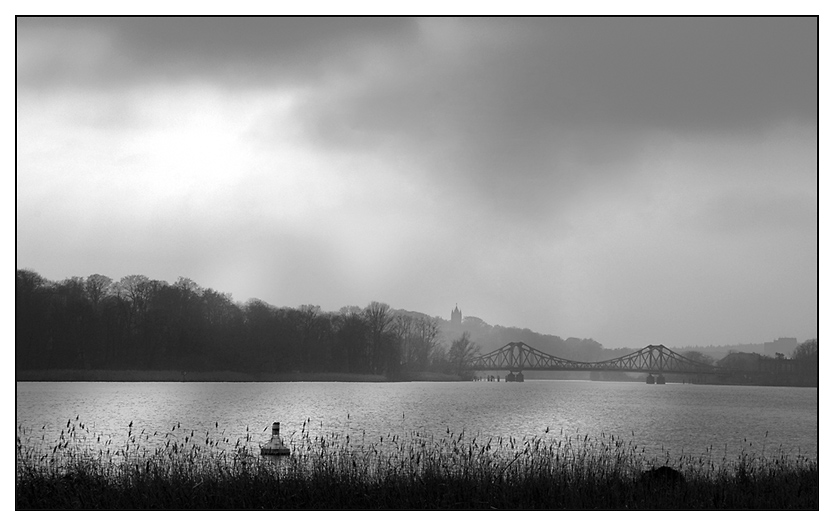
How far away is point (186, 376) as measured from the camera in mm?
39594

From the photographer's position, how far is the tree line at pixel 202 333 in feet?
91.3

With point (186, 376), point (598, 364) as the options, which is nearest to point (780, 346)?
point (186, 376)

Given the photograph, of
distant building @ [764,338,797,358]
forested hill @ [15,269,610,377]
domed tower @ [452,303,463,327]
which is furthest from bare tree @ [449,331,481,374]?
distant building @ [764,338,797,358]

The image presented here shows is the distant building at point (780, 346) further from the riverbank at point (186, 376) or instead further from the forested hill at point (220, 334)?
the riverbank at point (186, 376)

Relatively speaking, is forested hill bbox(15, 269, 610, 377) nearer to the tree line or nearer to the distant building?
the tree line

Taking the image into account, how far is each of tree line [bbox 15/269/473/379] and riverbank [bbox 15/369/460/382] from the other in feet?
1.12

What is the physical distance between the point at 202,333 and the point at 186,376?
2.37m

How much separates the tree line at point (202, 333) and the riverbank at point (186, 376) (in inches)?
13.5

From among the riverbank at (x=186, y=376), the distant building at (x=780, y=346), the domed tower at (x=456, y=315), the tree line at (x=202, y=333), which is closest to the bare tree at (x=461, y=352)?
the tree line at (x=202, y=333)

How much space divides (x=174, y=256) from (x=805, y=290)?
11.5m

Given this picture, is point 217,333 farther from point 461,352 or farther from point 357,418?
point 461,352

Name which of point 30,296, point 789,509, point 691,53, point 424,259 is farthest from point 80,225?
point 789,509
